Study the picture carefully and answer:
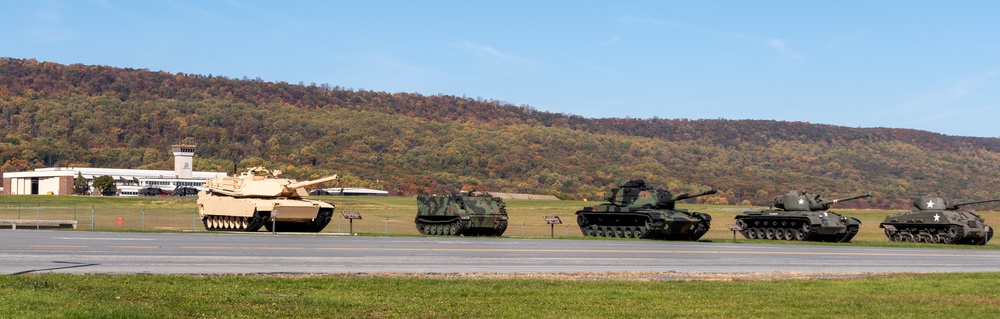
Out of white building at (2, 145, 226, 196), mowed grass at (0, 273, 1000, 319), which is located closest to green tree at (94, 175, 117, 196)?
white building at (2, 145, 226, 196)

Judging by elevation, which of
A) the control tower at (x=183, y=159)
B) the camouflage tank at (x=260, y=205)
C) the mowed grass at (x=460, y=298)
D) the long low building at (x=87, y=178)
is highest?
the control tower at (x=183, y=159)

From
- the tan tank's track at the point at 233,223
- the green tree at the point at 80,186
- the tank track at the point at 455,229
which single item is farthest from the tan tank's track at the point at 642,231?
the green tree at the point at 80,186

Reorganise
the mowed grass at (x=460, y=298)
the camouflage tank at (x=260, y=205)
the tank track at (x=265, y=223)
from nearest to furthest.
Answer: the mowed grass at (x=460, y=298), the camouflage tank at (x=260, y=205), the tank track at (x=265, y=223)

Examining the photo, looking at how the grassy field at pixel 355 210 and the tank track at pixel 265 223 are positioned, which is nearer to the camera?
the tank track at pixel 265 223

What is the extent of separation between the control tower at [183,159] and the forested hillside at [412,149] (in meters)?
6.19

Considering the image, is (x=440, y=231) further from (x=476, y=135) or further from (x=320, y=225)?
(x=476, y=135)

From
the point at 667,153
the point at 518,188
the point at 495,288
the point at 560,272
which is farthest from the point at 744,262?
the point at 667,153

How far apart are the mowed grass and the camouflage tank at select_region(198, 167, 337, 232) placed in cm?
3027

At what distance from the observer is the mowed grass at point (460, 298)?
14836 millimetres

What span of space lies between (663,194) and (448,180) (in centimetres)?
9302

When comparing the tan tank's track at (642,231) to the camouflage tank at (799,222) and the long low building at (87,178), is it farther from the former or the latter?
the long low building at (87,178)

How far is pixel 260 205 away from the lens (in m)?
50.0

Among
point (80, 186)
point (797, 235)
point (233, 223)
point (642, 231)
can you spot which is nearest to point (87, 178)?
point (80, 186)

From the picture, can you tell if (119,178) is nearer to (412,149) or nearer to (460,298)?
(412,149)
